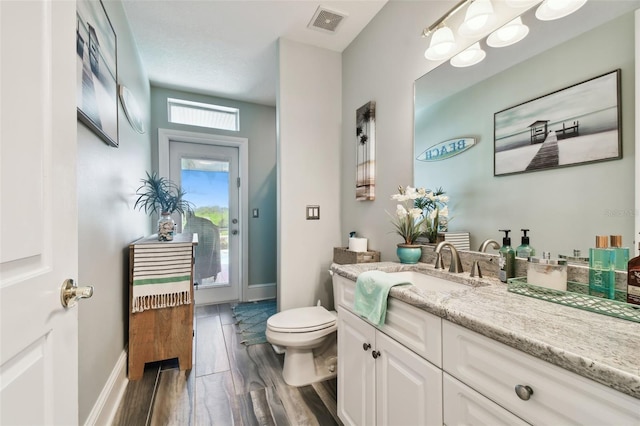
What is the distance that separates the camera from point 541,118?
1088 mm

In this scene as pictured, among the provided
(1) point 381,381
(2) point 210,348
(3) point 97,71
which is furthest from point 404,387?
(3) point 97,71

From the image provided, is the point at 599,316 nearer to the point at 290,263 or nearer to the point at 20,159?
the point at 20,159

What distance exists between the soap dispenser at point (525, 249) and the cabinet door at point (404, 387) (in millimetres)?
624

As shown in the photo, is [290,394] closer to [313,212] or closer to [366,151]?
[313,212]

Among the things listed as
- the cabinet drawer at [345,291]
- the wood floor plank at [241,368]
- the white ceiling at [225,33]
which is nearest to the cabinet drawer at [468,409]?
the cabinet drawer at [345,291]

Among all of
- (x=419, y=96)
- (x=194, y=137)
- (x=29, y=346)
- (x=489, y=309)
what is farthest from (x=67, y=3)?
(x=194, y=137)

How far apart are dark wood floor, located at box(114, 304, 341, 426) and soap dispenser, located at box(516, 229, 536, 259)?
1288 mm

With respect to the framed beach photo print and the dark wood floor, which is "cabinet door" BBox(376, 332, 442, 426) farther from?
the framed beach photo print

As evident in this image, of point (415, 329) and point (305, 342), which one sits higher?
point (415, 329)

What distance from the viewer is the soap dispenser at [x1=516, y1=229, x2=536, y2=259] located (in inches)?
43.9

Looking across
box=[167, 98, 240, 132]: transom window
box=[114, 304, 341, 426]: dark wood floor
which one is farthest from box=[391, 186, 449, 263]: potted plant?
box=[167, 98, 240, 132]: transom window

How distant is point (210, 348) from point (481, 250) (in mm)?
2257

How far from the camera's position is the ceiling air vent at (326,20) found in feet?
6.66

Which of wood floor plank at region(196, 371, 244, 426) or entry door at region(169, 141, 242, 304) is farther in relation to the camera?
entry door at region(169, 141, 242, 304)
